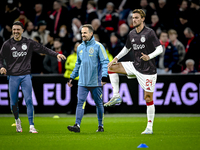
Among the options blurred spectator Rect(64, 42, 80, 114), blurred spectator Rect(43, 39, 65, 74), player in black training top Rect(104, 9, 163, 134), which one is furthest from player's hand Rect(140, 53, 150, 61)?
blurred spectator Rect(43, 39, 65, 74)

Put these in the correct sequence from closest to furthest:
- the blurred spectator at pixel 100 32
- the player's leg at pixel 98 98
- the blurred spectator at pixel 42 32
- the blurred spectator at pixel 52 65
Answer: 1. the player's leg at pixel 98 98
2. the blurred spectator at pixel 52 65
3. the blurred spectator at pixel 100 32
4. the blurred spectator at pixel 42 32

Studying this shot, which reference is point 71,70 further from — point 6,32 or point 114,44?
point 6,32

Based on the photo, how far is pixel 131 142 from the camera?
6.80 meters

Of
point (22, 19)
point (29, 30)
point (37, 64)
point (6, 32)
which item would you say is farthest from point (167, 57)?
point (6, 32)

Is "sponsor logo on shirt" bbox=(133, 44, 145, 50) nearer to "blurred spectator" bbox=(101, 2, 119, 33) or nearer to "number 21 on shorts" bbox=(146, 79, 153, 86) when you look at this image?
"number 21 on shorts" bbox=(146, 79, 153, 86)

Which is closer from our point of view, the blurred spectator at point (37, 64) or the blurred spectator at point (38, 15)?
the blurred spectator at point (37, 64)

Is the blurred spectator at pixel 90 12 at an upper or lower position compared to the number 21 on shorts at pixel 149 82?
upper

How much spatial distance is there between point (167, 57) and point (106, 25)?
10.2 feet

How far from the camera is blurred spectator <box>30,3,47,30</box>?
1620cm

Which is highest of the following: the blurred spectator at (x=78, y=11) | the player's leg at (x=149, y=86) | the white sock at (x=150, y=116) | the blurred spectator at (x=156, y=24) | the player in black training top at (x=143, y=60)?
the blurred spectator at (x=78, y=11)

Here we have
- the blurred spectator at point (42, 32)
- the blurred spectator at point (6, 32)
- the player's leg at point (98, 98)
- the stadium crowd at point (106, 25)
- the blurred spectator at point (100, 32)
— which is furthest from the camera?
the blurred spectator at point (6, 32)

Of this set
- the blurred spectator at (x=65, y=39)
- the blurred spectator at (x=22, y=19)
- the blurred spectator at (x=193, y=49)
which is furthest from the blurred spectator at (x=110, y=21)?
the blurred spectator at (x=22, y=19)

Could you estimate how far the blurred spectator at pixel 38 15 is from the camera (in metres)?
16.2

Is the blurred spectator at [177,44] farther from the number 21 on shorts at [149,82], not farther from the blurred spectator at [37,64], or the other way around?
the number 21 on shorts at [149,82]
